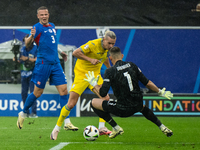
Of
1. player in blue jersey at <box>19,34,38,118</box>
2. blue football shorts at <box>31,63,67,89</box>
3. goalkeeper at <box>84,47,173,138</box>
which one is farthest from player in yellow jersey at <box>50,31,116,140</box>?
player in blue jersey at <box>19,34,38,118</box>

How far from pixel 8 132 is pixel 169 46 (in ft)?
24.9

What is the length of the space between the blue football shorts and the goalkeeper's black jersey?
1.61 meters

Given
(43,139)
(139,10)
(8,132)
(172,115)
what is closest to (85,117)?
(172,115)

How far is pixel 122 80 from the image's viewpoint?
16.0ft

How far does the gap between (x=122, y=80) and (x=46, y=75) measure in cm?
183

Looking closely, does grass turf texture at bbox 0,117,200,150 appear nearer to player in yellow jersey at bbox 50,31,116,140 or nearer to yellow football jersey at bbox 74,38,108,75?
player in yellow jersey at bbox 50,31,116,140

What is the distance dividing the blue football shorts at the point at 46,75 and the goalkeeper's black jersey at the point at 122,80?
1.61 m

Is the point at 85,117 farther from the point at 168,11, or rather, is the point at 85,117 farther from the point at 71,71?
the point at 168,11

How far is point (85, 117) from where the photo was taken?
31.9 ft

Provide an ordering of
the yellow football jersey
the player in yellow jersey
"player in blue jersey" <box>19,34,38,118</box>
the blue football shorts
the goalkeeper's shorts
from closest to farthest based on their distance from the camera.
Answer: the goalkeeper's shorts < the player in yellow jersey < the yellow football jersey < the blue football shorts < "player in blue jersey" <box>19,34,38,118</box>

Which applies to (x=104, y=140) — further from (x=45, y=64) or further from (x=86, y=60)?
(x=45, y=64)

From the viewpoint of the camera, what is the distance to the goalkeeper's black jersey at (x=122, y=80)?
4.88m

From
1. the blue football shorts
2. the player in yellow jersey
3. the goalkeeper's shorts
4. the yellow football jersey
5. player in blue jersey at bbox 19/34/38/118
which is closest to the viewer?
the goalkeeper's shorts

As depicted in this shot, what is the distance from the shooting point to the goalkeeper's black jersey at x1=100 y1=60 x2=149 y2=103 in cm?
488
